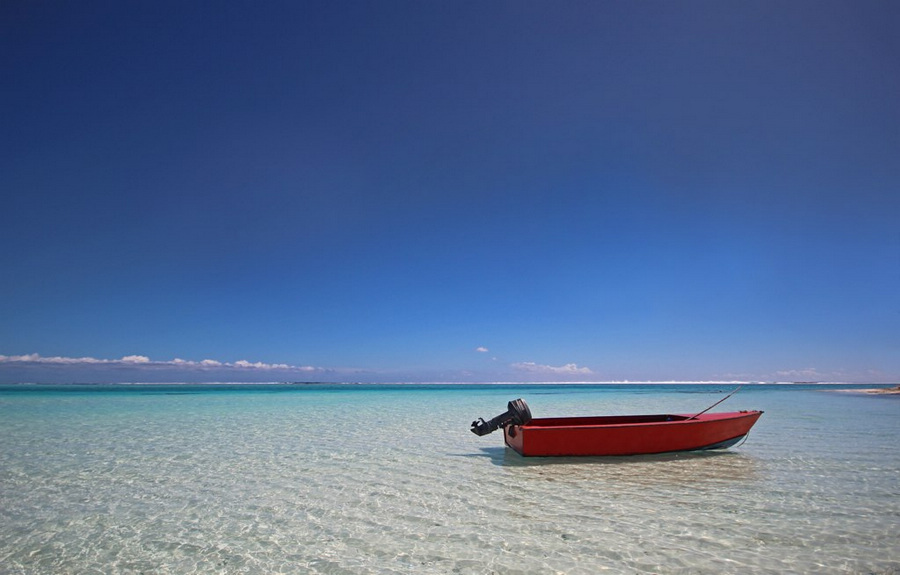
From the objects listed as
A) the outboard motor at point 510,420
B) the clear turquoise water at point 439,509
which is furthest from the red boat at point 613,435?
the clear turquoise water at point 439,509

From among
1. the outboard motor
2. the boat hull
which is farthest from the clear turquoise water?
the outboard motor

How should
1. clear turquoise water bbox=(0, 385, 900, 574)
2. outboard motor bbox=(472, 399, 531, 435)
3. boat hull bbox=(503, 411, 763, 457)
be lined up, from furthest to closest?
1. outboard motor bbox=(472, 399, 531, 435)
2. boat hull bbox=(503, 411, 763, 457)
3. clear turquoise water bbox=(0, 385, 900, 574)

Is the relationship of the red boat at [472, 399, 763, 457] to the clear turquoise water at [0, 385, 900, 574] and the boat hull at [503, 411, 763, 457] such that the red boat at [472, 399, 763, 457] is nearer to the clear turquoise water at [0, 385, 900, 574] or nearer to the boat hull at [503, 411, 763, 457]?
the boat hull at [503, 411, 763, 457]

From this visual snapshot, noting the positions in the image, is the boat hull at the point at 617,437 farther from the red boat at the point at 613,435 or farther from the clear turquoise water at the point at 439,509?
the clear turquoise water at the point at 439,509

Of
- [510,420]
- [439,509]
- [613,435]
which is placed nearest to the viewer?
[439,509]

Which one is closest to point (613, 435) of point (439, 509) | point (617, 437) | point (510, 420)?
point (617, 437)

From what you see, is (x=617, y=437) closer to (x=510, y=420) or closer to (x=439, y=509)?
(x=510, y=420)

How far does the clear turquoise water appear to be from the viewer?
522 centimetres

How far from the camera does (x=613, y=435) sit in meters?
10.4

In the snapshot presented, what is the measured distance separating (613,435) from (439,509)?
5147 millimetres

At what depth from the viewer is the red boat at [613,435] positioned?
1034 cm

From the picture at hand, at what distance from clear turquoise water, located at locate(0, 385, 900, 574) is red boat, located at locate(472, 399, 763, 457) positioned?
284 mm

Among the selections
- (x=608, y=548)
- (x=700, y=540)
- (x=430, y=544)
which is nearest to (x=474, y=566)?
(x=430, y=544)

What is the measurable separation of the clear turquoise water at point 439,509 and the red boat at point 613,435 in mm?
284
